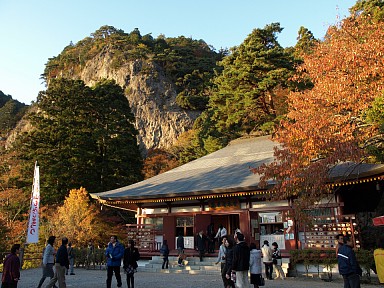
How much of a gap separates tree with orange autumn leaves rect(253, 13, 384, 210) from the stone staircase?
4.42 m

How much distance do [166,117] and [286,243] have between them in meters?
43.8

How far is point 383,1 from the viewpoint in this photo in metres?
31.0

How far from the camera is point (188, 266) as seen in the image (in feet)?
46.0

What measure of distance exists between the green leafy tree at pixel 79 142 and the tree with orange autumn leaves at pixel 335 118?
1929 cm

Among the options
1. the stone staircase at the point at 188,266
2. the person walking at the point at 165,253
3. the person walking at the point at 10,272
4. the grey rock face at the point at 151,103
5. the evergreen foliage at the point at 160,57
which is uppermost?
the evergreen foliage at the point at 160,57

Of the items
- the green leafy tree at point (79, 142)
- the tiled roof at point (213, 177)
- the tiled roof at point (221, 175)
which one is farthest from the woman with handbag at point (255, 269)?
the green leafy tree at point (79, 142)

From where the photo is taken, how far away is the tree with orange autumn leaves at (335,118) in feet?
32.8

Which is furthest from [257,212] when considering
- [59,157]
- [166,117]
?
[166,117]

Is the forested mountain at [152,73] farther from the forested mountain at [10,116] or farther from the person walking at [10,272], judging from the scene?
the person walking at [10,272]

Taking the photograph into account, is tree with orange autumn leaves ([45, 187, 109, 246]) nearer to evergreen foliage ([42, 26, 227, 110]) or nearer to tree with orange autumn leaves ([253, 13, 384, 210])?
tree with orange autumn leaves ([253, 13, 384, 210])

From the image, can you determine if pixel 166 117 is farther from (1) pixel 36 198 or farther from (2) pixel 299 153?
(2) pixel 299 153

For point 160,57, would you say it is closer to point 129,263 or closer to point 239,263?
point 129,263

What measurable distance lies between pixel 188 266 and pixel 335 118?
8232 millimetres

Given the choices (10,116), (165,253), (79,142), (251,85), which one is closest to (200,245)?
(165,253)
